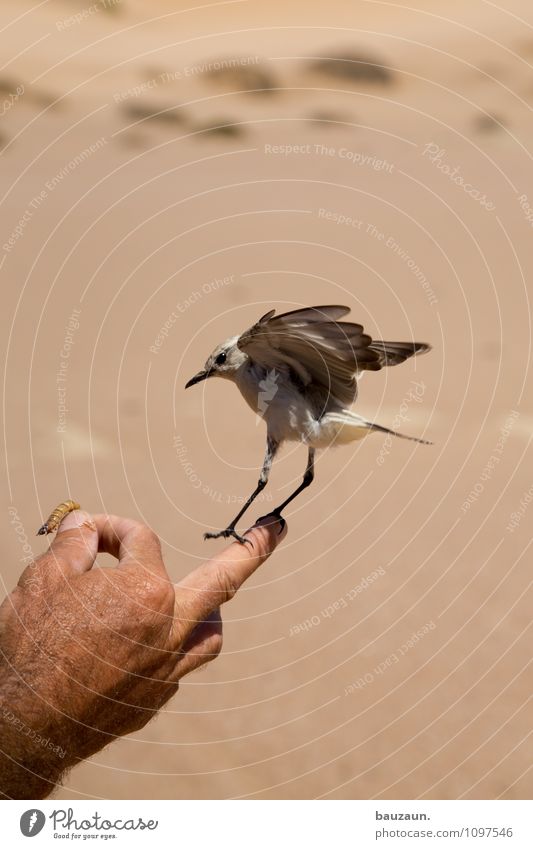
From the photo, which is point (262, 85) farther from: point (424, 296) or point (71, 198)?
point (424, 296)

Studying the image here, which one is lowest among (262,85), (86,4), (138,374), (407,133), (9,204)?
(138,374)

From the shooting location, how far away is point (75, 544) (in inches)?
137

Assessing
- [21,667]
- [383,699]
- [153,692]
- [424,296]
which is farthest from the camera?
[424,296]

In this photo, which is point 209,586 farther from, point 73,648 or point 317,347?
point 317,347

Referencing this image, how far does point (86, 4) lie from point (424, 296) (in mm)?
12845

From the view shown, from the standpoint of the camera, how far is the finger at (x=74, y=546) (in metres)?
3.34

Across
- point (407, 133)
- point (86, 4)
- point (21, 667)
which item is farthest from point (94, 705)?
point (86, 4)

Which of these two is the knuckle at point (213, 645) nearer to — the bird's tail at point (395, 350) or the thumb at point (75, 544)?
the thumb at point (75, 544)

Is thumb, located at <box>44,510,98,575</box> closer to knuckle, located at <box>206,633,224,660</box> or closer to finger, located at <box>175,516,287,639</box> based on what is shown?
finger, located at <box>175,516,287,639</box>

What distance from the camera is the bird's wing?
3.42 m

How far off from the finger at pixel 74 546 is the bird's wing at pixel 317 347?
1.00 metres

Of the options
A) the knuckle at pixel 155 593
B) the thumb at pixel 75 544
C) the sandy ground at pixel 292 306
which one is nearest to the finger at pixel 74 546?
the thumb at pixel 75 544

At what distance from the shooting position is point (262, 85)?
67.1ft

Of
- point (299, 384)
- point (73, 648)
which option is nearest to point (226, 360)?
point (299, 384)
